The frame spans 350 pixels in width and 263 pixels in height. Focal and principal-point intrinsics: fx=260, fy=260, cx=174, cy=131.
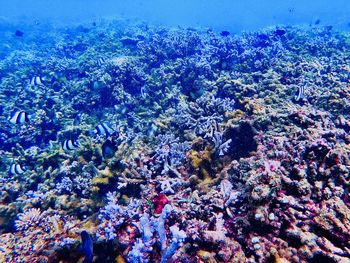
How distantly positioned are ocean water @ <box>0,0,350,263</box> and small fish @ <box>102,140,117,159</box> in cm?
3

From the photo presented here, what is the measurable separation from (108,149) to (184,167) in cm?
179

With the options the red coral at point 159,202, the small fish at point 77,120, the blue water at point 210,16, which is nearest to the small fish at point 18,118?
the small fish at point 77,120

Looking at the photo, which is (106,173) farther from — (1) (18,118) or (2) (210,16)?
(2) (210,16)

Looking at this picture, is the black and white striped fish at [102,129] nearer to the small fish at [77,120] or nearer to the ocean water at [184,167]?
the ocean water at [184,167]

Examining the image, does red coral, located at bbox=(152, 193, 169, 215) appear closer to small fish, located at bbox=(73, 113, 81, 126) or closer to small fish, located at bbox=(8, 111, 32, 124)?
small fish, located at bbox=(8, 111, 32, 124)

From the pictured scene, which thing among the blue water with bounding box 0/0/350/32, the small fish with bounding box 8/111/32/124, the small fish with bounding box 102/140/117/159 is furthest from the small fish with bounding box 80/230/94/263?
the blue water with bounding box 0/0/350/32

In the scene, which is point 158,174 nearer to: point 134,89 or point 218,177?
point 218,177

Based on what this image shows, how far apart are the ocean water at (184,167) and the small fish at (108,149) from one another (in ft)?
0.10

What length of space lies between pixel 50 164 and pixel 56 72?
7.69 m

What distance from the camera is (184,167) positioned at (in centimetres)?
490

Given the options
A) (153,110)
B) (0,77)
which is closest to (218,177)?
(153,110)

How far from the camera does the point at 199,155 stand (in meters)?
4.93

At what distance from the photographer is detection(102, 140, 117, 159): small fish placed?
18.5ft

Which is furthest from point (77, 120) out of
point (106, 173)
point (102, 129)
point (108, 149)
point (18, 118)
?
point (106, 173)
